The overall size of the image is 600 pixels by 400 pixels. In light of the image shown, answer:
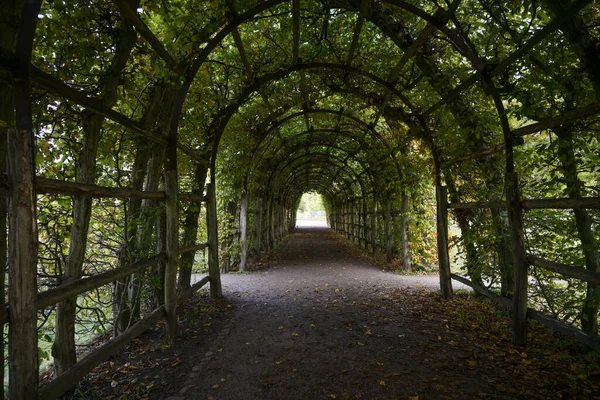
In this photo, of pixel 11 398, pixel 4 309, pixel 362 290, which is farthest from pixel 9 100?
pixel 362 290

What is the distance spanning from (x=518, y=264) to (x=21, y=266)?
13.6ft

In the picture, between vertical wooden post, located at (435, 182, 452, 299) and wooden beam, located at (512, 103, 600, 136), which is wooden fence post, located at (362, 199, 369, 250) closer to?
vertical wooden post, located at (435, 182, 452, 299)

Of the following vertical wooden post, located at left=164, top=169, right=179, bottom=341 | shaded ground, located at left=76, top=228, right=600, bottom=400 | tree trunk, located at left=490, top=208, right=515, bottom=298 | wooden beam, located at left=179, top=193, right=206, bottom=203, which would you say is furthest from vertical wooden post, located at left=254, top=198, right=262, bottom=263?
tree trunk, located at left=490, top=208, right=515, bottom=298

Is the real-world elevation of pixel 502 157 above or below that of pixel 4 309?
above

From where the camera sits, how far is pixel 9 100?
195 centimetres

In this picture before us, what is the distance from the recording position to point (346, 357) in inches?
132

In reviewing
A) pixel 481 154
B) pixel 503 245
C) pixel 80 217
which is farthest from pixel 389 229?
pixel 80 217

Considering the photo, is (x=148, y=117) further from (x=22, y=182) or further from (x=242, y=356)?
(x=242, y=356)

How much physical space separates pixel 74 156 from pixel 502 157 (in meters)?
5.01

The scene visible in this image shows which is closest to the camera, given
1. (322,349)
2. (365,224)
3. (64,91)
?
(64,91)

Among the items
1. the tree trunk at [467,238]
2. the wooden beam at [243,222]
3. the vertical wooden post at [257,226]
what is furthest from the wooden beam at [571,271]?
the vertical wooden post at [257,226]

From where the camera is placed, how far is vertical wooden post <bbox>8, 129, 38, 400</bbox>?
64.6 inches

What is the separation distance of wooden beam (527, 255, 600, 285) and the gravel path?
122 centimetres

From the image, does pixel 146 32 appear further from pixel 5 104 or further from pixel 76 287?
pixel 76 287
